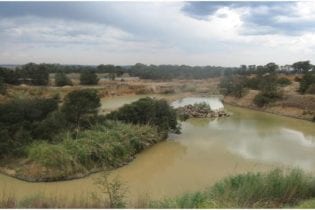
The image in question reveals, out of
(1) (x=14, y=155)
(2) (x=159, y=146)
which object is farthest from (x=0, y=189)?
(2) (x=159, y=146)

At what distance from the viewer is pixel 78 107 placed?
1402 cm

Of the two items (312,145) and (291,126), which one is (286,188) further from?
(291,126)

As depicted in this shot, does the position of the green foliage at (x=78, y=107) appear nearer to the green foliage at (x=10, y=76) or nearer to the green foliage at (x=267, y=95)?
the green foliage at (x=267, y=95)

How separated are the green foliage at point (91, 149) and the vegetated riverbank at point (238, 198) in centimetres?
433

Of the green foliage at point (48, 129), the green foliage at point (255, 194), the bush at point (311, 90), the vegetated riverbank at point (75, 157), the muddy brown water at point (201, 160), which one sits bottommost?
the muddy brown water at point (201, 160)

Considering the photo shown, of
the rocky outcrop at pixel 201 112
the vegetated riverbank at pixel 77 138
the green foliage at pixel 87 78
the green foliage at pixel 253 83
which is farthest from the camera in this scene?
the green foliage at pixel 87 78

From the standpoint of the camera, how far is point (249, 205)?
5.71 m

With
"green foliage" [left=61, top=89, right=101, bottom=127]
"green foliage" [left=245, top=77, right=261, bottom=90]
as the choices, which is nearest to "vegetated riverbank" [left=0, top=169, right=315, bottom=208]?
"green foliage" [left=61, top=89, right=101, bottom=127]

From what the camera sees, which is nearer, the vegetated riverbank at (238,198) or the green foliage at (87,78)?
the vegetated riverbank at (238,198)

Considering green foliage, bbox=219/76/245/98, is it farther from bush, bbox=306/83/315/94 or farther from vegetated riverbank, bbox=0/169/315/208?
vegetated riverbank, bbox=0/169/315/208

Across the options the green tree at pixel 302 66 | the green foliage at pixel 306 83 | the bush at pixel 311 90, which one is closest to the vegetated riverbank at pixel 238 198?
the bush at pixel 311 90

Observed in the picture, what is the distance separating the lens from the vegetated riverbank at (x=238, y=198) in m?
5.54

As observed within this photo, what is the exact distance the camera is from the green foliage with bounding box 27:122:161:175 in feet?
35.4

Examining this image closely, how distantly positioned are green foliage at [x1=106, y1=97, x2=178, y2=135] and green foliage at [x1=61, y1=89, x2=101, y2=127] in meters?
0.96
